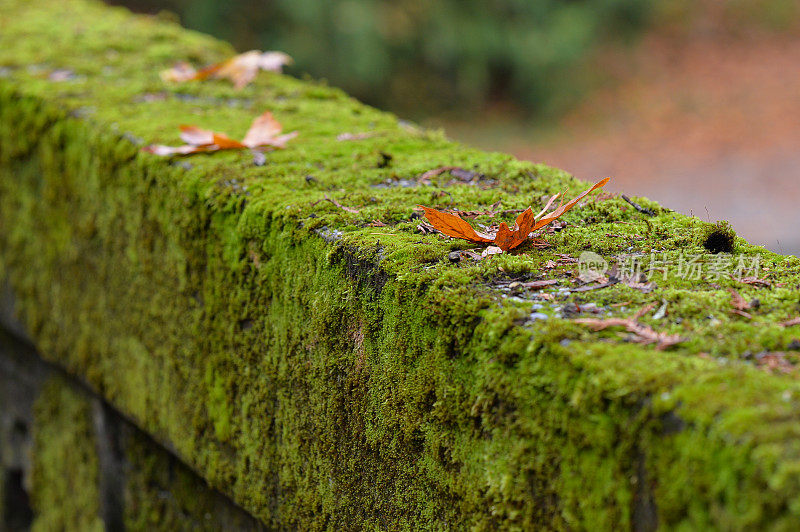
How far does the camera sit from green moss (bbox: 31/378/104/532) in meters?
3.11

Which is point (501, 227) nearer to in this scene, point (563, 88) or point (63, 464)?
point (63, 464)

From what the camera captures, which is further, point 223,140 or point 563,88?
point 563,88

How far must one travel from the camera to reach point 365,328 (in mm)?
1642

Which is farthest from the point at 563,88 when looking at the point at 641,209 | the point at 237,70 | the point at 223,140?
the point at 641,209

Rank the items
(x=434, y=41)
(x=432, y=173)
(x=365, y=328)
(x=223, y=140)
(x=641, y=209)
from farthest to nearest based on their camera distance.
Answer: (x=434, y=41)
(x=223, y=140)
(x=432, y=173)
(x=641, y=209)
(x=365, y=328)

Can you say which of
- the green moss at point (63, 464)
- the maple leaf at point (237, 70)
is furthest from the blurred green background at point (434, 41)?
the green moss at point (63, 464)

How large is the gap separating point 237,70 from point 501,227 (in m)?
2.09

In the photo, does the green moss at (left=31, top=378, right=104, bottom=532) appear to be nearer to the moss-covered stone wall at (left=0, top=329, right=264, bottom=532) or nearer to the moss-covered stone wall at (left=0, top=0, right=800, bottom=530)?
the moss-covered stone wall at (left=0, top=329, right=264, bottom=532)

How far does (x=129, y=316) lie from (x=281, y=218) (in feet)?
3.10

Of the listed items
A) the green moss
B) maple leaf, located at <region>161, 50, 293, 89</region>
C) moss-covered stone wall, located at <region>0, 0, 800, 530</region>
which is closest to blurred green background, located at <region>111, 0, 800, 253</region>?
maple leaf, located at <region>161, 50, 293, 89</region>

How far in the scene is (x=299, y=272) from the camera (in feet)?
6.00

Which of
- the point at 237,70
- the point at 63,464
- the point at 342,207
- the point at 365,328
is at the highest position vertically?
the point at 237,70

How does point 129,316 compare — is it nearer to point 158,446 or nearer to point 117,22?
point 158,446

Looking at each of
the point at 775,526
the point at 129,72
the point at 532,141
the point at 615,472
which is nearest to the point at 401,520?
the point at 615,472
